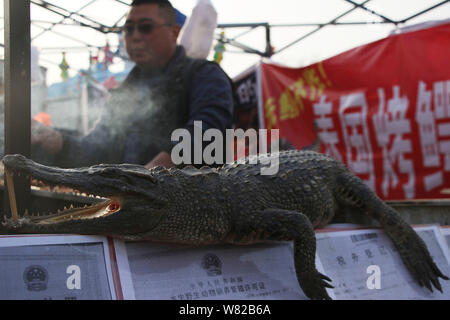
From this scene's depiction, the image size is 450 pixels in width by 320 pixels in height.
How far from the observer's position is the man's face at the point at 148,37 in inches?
107

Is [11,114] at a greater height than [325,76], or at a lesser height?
lesser

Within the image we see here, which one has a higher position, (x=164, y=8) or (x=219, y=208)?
(x=164, y=8)

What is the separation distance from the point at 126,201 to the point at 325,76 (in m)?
3.96

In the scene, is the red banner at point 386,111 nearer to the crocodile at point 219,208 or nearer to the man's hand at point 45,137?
the crocodile at point 219,208

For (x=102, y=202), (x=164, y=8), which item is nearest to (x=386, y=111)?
(x=164, y=8)

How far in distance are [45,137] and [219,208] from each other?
132cm

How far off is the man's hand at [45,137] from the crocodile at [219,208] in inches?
39.6

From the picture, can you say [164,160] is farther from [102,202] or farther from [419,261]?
[419,261]

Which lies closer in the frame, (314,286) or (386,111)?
(314,286)

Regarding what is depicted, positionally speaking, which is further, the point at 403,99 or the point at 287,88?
the point at 287,88

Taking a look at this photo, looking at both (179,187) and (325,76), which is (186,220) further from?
(325,76)

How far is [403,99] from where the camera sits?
401 cm

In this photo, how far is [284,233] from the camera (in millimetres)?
1496
